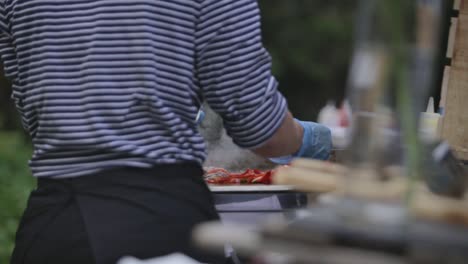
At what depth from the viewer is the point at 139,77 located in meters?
2.06

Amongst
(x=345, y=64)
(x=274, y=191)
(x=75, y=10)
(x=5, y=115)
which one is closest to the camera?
(x=75, y=10)

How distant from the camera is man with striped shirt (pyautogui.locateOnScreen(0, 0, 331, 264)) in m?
2.07

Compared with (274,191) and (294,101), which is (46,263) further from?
(294,101)

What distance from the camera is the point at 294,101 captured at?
9.45 metres

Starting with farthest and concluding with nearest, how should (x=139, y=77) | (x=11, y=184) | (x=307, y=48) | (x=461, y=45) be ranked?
1. (x=307, y=48)
2. (x=11, y=184)
3. (x=461, y=45)
4. (x=139, y=77)

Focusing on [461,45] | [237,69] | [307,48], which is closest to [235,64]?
[237,69]

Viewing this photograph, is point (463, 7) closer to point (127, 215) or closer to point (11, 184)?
point (127, 215)

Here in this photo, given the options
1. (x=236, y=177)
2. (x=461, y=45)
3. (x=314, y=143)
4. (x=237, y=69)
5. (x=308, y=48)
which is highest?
(x=237, y=69)

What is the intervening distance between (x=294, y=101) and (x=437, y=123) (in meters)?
6.71

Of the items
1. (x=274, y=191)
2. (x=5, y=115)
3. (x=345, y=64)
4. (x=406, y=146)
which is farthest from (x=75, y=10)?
(x=345, y=64)

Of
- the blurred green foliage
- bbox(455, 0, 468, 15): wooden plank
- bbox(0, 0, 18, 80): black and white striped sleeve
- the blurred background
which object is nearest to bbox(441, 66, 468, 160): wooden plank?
bbox(455, 0, 468, 15): wooden plank

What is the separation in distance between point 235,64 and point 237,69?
1 cm

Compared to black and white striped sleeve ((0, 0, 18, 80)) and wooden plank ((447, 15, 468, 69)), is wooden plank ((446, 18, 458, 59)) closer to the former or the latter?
wooden plank ((447, 15, 468, 69))

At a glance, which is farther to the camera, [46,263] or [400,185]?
[46,263]
